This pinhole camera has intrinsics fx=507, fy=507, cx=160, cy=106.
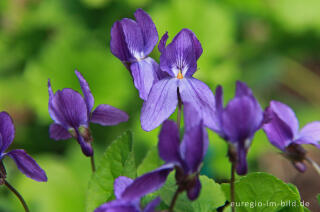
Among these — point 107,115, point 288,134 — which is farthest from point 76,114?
point 288,134

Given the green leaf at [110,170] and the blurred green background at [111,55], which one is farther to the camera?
the blurred green background at [111,55]

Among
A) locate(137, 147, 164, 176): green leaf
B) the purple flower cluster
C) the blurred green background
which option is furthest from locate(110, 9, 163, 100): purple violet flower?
the blurred green background

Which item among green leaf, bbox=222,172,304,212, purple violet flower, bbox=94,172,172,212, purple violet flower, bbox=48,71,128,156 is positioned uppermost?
purple violet flower, bbox=48,71,128,156

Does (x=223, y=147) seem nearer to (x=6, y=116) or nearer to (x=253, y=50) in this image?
(x=253, y=50)

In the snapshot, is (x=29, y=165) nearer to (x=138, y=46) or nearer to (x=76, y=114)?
(x=76, y=114)

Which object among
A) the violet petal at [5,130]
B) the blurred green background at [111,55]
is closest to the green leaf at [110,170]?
the violet petal at [5,130]

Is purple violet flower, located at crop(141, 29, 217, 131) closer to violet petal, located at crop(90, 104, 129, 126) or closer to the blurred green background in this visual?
violet petal, located at crop(90, 104, 129, 126)

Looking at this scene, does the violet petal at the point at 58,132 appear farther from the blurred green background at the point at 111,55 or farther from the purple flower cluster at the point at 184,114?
the blurred green background at the point at 111,55
